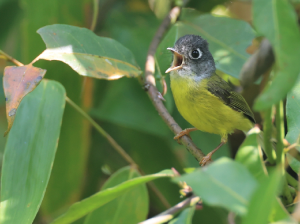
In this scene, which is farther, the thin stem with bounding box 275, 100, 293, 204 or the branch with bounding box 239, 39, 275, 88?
the thin stem with bounding box 275, 100, 293, 204

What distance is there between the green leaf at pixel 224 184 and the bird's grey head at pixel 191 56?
149cm

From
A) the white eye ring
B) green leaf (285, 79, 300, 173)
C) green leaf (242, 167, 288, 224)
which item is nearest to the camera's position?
green leaf (242, 167, 288, 224)

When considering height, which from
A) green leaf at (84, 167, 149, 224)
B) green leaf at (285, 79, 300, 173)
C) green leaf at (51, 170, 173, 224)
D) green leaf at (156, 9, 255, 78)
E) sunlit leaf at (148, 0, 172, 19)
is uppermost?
sunlit leaf at (148, 0, 172, 19)

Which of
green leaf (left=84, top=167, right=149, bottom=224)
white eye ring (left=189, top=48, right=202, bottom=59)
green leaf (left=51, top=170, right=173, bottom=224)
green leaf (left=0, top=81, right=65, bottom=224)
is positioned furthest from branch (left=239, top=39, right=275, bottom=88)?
white eye ring (left=189, top=48, right=202, bottom=59)

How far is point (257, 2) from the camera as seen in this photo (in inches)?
41.8

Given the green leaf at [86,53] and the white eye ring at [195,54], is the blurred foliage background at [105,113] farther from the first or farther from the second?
the green leaf at [86,53]

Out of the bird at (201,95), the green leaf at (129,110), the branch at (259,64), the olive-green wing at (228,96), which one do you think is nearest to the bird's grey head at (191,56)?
the bird at (201,95)

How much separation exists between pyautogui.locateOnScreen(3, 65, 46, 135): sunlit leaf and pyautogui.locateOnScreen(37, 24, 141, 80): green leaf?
16 centimetres

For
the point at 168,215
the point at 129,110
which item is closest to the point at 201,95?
the point at 129,110

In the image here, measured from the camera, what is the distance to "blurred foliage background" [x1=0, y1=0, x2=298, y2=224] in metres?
2.53

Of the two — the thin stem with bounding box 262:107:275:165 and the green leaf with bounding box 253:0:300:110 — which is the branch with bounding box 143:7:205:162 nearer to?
the thin stem with bounding box 262:107:275:165

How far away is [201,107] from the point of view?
238 cm

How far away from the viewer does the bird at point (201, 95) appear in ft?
7.80

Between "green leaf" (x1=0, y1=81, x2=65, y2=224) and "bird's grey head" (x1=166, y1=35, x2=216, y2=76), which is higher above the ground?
"bird's grey head" (x1=166, y1=35, x2=216, y2=76)
